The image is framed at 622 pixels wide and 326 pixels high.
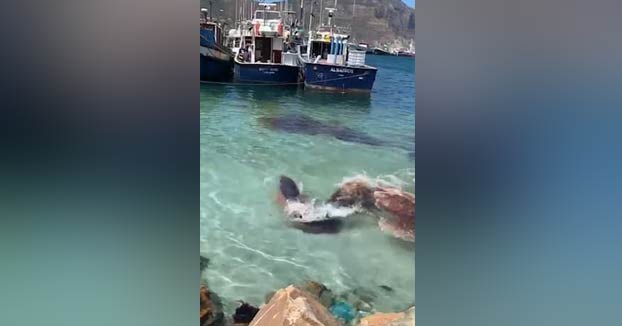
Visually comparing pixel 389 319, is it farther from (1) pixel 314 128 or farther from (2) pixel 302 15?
(2) pixel 302 15

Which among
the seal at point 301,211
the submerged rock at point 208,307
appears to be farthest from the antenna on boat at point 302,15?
the submerged rock at point 208,307

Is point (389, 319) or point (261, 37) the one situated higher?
point (261, 37)

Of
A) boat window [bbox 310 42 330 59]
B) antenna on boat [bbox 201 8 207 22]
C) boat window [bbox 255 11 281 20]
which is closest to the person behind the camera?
antenna on boat [bbox 201 8 207 22]

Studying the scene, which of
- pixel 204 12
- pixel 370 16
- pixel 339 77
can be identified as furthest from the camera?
pixel 339 77

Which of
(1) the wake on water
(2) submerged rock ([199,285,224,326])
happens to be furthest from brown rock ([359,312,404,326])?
(2) submerged rock ([199,285,224,326])
